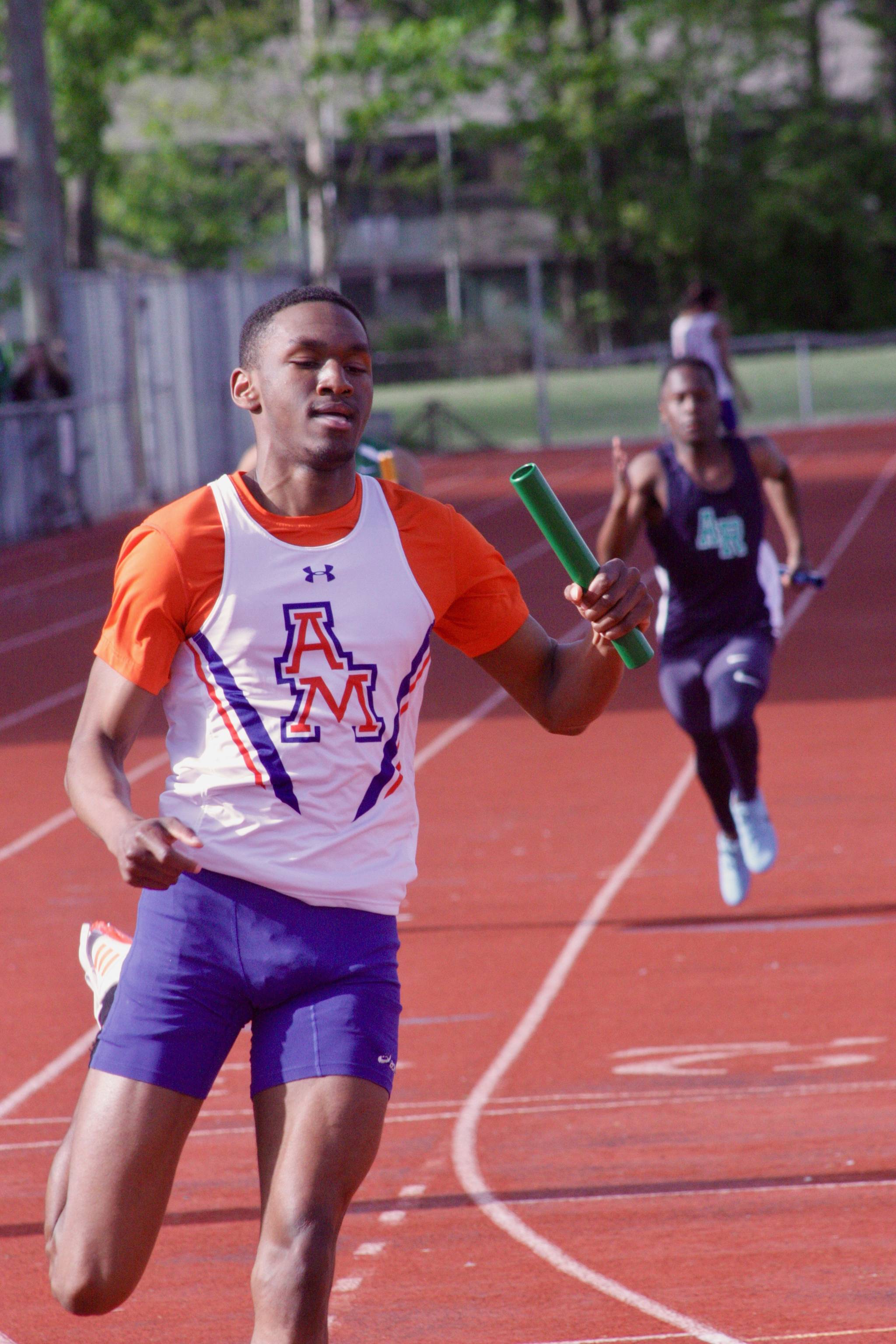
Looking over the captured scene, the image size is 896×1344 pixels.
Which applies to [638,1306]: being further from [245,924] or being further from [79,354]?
[79,354]

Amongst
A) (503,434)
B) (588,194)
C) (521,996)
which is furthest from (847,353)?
(521,996)

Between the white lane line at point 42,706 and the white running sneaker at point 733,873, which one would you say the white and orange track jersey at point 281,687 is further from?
the white lane line at point 42,706

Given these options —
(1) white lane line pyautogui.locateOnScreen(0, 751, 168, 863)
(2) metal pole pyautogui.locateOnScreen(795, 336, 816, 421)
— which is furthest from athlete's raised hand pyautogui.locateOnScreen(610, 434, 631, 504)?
(2) metal pole pyautogui.locateOnScreen(795, 336, 816, 421)

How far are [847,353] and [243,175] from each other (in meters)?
13.8

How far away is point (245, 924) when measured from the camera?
335 centimetres

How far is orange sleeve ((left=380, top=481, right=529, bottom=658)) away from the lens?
3.57 m

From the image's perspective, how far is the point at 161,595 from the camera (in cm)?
338

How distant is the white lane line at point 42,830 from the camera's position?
9586mm

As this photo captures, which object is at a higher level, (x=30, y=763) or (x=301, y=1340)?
(x=301, y=1340)

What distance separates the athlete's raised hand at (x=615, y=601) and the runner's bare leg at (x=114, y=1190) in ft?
3.42

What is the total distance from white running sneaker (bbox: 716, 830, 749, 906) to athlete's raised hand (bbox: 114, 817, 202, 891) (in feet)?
15.9

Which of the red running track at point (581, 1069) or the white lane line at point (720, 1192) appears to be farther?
the white lane line at point (720, 1192)

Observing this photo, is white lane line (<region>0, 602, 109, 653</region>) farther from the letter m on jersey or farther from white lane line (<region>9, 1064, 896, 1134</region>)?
the letter m on jersey

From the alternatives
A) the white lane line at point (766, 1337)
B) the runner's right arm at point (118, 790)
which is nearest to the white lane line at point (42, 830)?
the white lane line at point (766, 1337)
